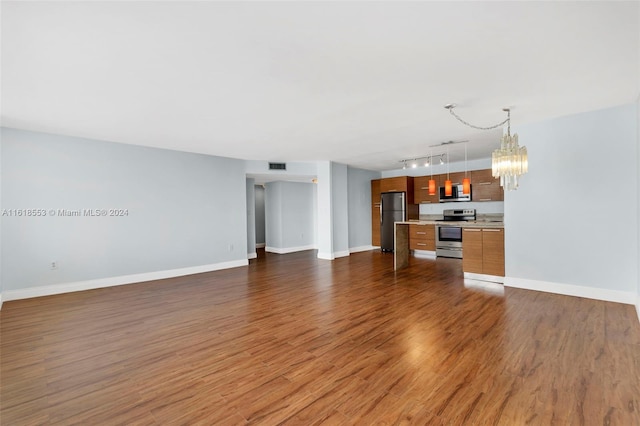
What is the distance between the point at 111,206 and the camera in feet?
16.8

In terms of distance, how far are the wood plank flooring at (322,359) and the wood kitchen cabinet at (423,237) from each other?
3.20 meters

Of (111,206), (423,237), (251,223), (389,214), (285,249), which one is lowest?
(285,249)

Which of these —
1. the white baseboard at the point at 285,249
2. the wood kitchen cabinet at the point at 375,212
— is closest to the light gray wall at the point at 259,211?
the white baseboard at the point at 285,249

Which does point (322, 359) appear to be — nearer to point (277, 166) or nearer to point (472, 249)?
point (472, 249)

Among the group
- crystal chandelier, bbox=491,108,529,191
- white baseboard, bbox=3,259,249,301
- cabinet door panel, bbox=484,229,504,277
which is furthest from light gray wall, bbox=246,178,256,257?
crystal chandelier, bbox=491,108,529,191

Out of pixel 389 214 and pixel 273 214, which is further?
pixel 273 214

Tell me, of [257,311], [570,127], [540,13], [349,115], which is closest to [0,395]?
[257,311]

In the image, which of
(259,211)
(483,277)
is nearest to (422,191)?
(483,277)

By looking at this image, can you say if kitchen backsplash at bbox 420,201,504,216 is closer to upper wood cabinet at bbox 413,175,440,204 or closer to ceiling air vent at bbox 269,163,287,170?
upper wood cabinet at bbox 413,175,440,204

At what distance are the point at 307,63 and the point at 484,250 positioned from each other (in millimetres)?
4251

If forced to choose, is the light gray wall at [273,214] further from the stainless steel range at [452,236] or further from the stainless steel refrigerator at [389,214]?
the stainless steel range at [452,236]

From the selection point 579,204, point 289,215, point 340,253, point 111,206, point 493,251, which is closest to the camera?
point 579,204

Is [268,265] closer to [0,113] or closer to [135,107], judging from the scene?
[135,107]

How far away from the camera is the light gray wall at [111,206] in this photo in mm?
4359
